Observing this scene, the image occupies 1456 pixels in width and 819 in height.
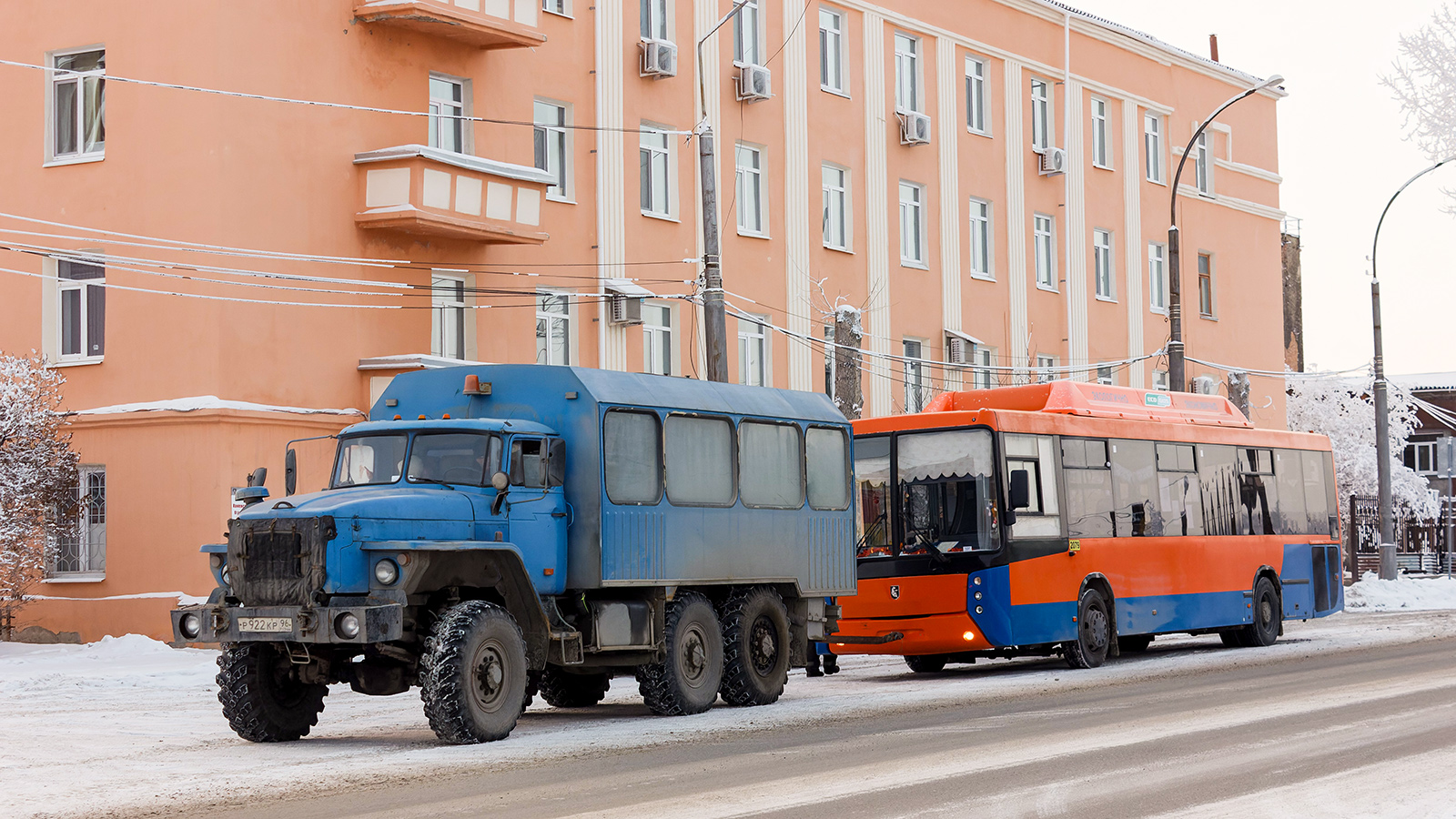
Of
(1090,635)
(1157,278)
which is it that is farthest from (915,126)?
(1090,635)

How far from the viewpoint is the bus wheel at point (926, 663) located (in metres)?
23.0

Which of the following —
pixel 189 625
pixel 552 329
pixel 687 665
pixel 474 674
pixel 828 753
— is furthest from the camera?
pixel 552 329

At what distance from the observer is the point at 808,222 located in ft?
127

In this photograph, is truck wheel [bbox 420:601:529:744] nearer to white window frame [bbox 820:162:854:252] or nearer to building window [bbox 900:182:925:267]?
white window frame [bbox 820:162:854:252]

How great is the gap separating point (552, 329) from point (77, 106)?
347 inches

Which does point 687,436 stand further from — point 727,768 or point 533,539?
point 727,768

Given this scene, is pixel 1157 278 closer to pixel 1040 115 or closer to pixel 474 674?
pixel 1040 115

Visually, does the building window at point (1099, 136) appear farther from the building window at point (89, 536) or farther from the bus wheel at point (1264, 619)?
the building window at point (89, 536)

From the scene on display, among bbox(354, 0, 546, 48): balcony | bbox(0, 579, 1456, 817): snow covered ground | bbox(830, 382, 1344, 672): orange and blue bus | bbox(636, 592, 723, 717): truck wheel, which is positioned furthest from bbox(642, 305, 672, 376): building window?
bbox(636, 592, 723, 717): truck wheel

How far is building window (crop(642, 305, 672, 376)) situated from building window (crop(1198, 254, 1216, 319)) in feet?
74.7

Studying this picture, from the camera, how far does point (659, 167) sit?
116ft

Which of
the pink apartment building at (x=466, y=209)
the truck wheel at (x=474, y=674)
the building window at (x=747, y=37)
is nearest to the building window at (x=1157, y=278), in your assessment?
the pink apartment building at (x=466, y=209)

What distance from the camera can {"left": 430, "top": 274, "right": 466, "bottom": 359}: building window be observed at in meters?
30.8

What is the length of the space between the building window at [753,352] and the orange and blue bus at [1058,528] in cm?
1240
